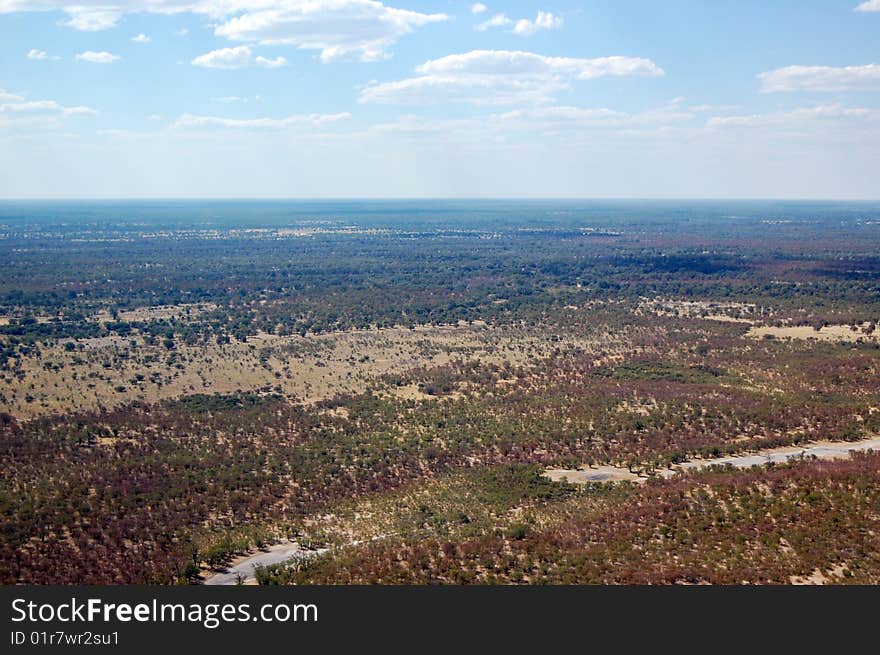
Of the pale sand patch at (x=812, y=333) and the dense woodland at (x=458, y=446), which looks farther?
the pale sand patch at (x=812, y=333)

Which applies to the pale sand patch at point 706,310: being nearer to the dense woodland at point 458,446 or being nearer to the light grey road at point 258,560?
the dense woodland at point 458,446

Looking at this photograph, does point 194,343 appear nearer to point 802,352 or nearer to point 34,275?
point 802,352

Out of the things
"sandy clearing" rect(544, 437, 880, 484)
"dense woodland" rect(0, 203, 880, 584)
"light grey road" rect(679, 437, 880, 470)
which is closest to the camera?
"dense woodland" rect(0, 203, 880, 584)

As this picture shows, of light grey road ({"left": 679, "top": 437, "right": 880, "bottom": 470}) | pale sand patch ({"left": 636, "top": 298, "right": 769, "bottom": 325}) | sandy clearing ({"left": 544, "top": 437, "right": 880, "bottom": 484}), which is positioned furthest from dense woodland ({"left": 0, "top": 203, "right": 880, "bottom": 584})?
light grey road ({"left": 679, "top": 437, "right": 880, "bottom": 470})

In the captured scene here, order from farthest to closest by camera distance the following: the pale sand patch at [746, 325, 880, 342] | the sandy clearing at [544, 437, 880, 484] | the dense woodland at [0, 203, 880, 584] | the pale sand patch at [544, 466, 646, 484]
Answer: the pale sand patch at [746, 325, 880, 342] < the sandy clearing at [544, 437, 880, 484] < the pale sand patch at [544, 466, 646, 484] < the dense woodland at [0, 203, 880, 584]

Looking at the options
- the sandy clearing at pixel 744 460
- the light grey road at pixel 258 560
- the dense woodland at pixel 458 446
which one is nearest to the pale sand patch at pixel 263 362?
the dense woodland at pixel 458 446

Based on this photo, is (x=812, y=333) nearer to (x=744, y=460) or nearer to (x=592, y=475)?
(x=744, y=460)

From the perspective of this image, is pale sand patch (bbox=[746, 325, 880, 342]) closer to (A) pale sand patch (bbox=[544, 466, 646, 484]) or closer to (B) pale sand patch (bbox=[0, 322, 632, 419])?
(B) pale sand patch (bbox=[0, 322, 632, 419])

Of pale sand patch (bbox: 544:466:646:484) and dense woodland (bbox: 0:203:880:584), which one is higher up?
dense woodland (bbox: 0:203:880:584)

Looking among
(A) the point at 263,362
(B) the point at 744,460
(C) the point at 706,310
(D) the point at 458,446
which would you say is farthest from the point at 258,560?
(C) the point at 706,310

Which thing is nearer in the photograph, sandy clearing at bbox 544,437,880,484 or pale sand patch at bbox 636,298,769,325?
sandy clearing at bbox 544,437,880,484
